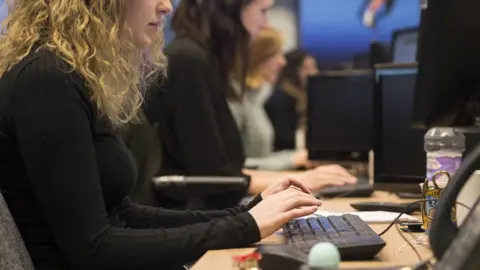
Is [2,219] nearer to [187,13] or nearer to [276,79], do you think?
[187,13]

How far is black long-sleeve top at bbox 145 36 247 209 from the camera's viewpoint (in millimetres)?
2078

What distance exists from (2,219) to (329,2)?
14.4 feet

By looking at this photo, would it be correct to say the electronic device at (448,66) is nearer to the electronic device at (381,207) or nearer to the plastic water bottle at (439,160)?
the plastic water bottle at (439,160)

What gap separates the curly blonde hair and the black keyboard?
0.44m

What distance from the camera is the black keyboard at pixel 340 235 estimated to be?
3.50 feet

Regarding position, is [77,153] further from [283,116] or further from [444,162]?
[283,116]

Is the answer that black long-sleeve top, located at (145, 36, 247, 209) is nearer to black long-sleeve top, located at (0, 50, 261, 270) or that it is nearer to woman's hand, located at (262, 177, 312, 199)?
woman's hand, located at (262, 177, 312, 199)

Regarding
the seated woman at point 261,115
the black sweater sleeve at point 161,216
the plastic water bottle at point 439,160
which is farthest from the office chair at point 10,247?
the seated woman at point 261,115

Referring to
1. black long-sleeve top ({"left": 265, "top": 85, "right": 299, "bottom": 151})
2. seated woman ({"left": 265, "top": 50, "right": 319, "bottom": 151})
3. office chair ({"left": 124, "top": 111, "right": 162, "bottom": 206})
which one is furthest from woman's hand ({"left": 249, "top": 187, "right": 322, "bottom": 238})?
black long-sleeve top ({"left": 265, "top": 85, "right": 299, "bottom": 151})

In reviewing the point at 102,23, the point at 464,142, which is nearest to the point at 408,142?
the point at 464,142

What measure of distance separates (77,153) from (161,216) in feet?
1.46

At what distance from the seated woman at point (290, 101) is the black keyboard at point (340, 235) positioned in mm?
2430

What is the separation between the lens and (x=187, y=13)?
7.38ft

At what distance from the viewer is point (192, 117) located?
82.0 inches
